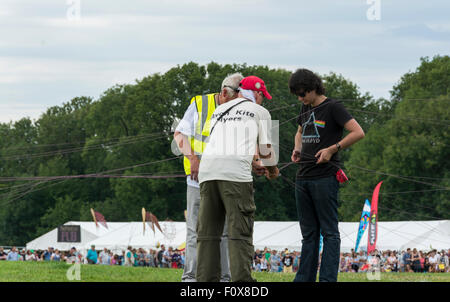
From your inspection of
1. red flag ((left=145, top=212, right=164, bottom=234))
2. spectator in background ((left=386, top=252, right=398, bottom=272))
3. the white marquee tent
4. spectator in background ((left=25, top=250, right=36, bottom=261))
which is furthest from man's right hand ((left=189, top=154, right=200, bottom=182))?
red flag ((left=145, top=212, right=164, bottom=234))

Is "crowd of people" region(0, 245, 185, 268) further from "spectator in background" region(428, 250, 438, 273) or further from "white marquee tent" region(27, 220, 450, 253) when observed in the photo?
"spectator in background" region(428, 250, 438, 273)

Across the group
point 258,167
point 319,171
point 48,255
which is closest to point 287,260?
point 48,255

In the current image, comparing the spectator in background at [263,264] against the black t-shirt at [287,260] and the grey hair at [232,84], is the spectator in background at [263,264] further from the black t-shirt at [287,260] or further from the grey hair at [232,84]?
the grey hair at [232,84]

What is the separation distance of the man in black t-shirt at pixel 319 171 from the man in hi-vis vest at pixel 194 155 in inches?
28.8

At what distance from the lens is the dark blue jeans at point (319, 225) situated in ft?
19.9

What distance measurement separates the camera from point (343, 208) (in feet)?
177

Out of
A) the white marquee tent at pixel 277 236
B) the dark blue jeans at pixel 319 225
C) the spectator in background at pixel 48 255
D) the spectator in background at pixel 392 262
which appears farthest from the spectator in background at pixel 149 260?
the dark blue jeans at pixel 319 225

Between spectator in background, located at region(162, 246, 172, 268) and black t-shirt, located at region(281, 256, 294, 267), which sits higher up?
black t-shirt, located at region(281, 256, 294, 267)

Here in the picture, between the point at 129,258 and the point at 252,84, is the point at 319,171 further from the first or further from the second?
the point at 129,258

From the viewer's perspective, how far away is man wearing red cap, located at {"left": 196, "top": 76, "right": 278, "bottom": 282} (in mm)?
5402

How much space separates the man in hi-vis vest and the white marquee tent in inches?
849

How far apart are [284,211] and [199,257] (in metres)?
52.7

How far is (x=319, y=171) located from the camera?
6.19 meters
